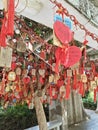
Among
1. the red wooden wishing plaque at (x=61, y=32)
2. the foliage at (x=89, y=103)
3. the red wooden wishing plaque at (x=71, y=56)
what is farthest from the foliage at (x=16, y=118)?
the red wooden wishing plaque at (x=61, y=32)

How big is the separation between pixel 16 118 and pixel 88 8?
5109mm

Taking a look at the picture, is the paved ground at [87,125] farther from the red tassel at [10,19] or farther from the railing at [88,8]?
the red tassel at [10,19]

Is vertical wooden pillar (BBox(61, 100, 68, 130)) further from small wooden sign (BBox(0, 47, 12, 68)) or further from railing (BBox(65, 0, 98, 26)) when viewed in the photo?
small wooden sign (BBox(0, 47, 12, 68))

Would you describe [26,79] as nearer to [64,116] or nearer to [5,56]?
[5,56]

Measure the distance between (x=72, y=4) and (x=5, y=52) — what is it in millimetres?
600

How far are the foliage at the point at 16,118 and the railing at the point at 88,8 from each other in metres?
4.89

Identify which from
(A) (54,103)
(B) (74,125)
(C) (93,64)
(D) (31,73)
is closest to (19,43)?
(D) (31,73)

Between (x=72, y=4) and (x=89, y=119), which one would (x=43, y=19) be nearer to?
(x=72, y=4)

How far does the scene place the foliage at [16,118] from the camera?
19.7 feet

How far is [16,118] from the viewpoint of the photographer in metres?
Answer: 6.21

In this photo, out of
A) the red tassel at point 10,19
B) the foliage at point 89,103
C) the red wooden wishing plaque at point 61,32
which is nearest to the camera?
the red tassel at point 10,19

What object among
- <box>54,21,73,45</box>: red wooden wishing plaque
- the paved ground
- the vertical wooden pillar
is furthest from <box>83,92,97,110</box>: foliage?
<box>54,21,73,45</box>: red wooden wishing plaque

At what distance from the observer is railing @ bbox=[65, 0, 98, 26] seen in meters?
1.51

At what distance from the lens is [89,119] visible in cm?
720
